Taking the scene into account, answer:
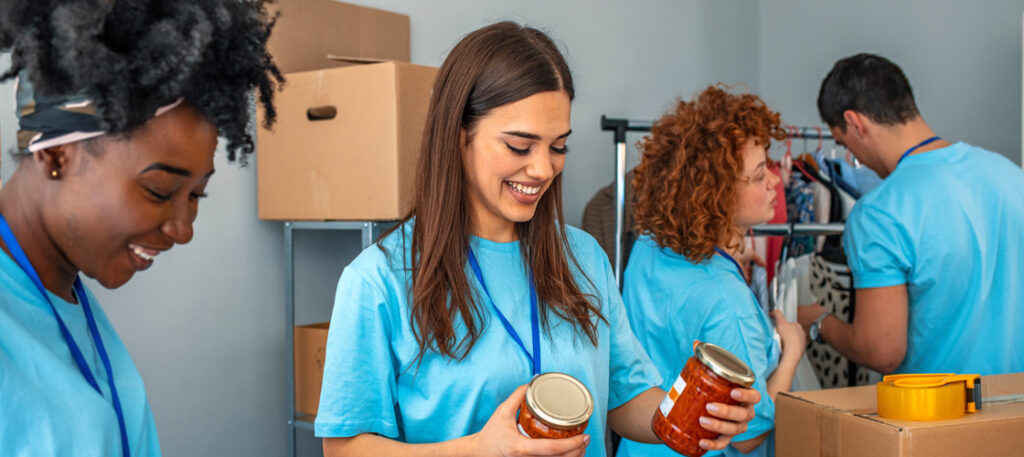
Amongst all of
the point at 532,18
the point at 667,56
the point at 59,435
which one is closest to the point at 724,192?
the point at 59,435

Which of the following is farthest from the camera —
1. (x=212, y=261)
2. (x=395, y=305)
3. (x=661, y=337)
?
(x=212, y=261)

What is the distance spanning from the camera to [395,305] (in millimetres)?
1147

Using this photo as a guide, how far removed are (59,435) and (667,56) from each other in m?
3.58

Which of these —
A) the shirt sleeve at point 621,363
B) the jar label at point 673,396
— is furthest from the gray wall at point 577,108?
the jar label at point 673,396

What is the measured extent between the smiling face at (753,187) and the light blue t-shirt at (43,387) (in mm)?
1394

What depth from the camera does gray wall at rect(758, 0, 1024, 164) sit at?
3408 mm

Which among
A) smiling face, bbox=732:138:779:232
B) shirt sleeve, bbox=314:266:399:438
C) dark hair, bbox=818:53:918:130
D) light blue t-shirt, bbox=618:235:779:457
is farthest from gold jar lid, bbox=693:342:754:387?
dark hair, bbox=818:53:918:130

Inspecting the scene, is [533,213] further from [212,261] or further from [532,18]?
[532,18]

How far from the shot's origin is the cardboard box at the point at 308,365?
Result: 2254mm

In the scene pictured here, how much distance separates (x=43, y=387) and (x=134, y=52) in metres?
0.30

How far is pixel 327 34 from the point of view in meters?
2.43

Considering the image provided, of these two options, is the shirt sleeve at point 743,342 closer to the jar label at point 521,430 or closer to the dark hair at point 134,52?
the jar label at point 521,430

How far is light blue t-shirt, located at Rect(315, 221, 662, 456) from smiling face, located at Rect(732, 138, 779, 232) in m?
0.76

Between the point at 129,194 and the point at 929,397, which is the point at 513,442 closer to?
the point at 129,194
